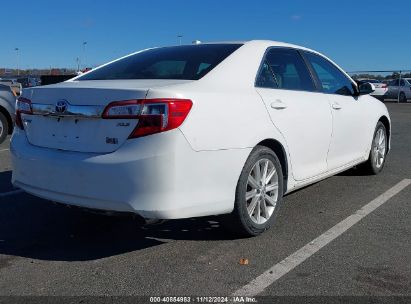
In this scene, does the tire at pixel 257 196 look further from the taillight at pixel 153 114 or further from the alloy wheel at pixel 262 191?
the taillight at pixel 153 114

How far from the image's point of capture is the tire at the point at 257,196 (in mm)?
3914

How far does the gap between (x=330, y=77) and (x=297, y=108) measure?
3.92ft

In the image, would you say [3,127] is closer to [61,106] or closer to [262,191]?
[61,106]

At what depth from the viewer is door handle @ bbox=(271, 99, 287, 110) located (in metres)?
4.26

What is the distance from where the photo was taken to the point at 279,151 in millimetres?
4418

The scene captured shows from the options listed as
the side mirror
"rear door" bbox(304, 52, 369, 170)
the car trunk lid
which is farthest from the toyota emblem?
the side mirror

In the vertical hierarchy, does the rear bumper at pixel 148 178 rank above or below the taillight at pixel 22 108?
below

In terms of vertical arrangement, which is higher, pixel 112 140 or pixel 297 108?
pixel 297 108

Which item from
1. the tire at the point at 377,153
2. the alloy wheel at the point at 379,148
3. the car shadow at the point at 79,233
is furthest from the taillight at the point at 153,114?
the alloy wheel at the point at 379,148

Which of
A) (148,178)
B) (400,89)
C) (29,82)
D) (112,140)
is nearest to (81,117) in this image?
(112,140)

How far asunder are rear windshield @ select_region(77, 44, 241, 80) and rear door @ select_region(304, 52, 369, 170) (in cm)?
130

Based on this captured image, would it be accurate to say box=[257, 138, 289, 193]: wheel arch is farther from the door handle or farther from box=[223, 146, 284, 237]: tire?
the door handle

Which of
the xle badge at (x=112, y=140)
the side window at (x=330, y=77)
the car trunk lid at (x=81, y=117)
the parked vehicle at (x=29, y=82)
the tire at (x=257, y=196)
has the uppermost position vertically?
the parked vehicle at (x=29, y=82)

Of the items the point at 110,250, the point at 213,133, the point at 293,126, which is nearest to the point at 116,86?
the point at 213,133
